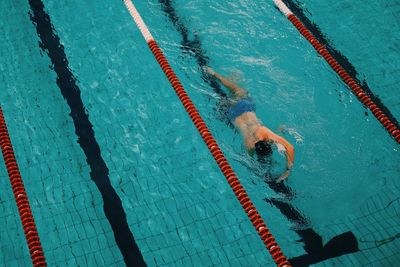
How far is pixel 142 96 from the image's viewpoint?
442cm

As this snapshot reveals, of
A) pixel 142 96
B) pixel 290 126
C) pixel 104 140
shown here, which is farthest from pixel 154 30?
pixel 290 126

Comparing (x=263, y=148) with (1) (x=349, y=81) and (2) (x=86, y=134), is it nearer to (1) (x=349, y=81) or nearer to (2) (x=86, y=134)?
(1) (x=349, y=81)

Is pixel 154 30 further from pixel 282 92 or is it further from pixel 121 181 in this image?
pixel 121 181

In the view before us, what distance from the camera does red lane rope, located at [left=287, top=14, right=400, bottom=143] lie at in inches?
153

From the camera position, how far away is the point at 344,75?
4277 mm

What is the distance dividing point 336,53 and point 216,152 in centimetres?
196

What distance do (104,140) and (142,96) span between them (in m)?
0.63

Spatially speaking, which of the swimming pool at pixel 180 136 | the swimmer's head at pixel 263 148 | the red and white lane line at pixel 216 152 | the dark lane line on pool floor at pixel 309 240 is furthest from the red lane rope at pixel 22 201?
the swimmer's head at pixel 263 148

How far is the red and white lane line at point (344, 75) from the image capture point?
389 centimetres

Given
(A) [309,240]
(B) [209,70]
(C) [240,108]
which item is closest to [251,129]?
(C) [240,108]

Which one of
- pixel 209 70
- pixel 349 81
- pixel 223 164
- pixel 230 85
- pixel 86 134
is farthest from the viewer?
pixel 209 70

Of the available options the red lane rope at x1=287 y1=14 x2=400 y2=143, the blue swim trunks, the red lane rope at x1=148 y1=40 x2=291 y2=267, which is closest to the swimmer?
the blue swim trunks

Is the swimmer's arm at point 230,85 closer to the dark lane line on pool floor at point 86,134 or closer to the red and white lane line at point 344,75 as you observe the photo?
the red and white lane line at point 344,75

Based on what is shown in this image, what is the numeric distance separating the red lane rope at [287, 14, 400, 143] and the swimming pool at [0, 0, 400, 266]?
0.18 m
